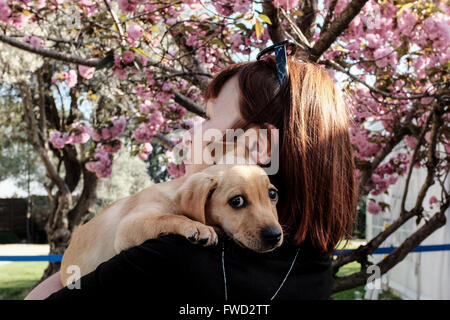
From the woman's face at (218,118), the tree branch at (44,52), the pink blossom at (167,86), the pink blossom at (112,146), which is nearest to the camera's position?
the woman's face at (218,118)

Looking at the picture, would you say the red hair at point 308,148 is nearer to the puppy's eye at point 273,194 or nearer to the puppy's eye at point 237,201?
the puppy's eye at point 273,194

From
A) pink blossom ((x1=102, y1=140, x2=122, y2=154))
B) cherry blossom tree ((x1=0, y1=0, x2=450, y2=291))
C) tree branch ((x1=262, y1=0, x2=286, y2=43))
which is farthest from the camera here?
pink blossom ((x1=102, y1=140, x2=122, y2=154))

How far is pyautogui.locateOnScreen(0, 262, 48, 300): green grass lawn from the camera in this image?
9469mm

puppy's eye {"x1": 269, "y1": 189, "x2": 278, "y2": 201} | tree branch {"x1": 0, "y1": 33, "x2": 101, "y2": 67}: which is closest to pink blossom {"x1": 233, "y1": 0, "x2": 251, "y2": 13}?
tree branch {"x1": 0, "y1": 33, "x2": 101, "y2": 67}

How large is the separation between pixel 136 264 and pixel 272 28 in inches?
96.7

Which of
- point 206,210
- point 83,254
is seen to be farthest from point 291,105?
point 83,254

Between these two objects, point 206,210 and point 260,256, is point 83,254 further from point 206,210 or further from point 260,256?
point 260,256

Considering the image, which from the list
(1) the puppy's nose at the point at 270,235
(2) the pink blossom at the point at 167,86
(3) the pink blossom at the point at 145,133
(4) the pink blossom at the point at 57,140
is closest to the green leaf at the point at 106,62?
(2) the pink blossom at the point at 167,86

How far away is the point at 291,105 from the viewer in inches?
53.6

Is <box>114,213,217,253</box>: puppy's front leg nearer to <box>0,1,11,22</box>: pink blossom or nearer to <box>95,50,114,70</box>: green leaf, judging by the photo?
<box>95,50,114,70</box>: green leaf

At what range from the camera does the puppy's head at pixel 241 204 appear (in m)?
1.09

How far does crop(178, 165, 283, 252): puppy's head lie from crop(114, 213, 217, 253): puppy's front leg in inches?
2.5

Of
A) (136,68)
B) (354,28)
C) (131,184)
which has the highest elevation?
(354,28)

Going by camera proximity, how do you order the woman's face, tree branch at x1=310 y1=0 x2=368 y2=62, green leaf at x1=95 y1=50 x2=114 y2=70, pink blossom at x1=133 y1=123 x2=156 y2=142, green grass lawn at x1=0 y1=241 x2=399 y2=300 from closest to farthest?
the woman's face < tree branch at x1=310 y1=0 x2=368 y2=62 < green leaf at x1=95 y1=50 x2=114 y2=70 < pink blossom at x1=133 y1=123 x2=156 y2=142 < green grass lawn at x1=0 y1=241 x2=399 y2=300
